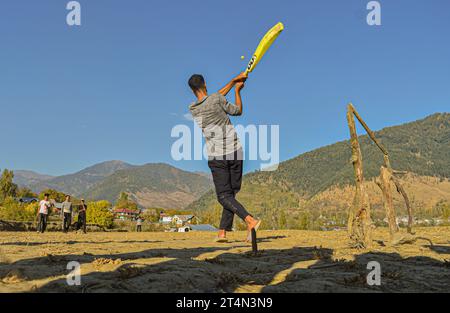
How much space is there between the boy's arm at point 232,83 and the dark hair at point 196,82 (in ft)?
1.10

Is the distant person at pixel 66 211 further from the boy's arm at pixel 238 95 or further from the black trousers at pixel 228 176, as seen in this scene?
the boy's arm at pixel 238 95

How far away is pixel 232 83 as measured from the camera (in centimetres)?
682

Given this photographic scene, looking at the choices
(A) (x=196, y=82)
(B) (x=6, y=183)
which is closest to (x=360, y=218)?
(A) (x=196, y=82)

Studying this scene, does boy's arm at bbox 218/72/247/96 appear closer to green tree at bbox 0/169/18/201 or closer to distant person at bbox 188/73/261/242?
distant person at bbox 188/73/261/242

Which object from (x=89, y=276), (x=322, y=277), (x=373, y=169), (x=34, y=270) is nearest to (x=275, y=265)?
(x=322, y=277)

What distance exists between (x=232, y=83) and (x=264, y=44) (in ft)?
3.43

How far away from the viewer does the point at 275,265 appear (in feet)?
15.9

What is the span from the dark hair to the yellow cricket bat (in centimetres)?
83

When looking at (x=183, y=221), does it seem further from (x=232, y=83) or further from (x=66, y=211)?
(x=232, y=83)

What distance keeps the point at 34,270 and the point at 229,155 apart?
3339 mm

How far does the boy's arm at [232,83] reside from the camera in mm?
6770

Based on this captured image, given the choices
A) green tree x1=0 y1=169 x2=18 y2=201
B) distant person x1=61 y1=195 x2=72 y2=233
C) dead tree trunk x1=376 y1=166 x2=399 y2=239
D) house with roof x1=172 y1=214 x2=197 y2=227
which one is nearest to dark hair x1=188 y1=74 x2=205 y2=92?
dead tree trunk x1=376 y1=166 x2=399 y2=239

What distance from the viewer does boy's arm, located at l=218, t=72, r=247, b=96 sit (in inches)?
267
